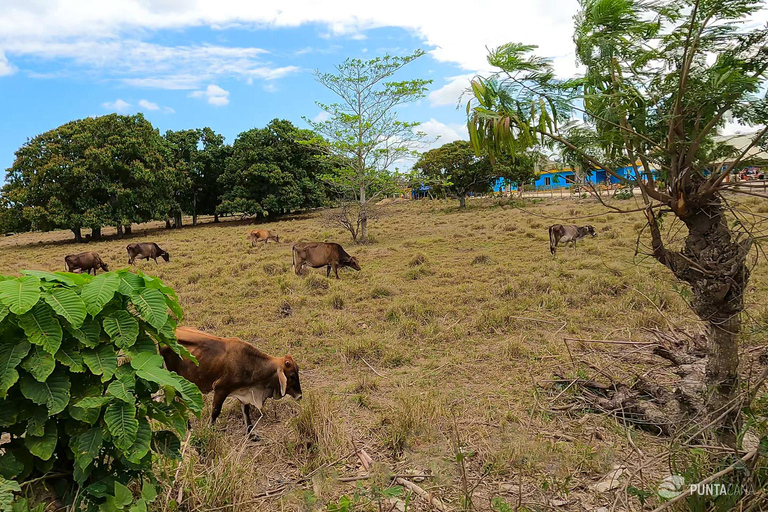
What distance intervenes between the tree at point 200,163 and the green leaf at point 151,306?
36.9 m

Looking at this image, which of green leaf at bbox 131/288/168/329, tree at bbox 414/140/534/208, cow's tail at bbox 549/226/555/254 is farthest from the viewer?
tree at bbox 414/140/534/208

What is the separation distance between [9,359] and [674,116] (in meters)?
4.13

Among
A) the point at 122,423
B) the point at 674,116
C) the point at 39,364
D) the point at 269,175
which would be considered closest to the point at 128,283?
the point at 39,364

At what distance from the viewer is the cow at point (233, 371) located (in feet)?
14.8

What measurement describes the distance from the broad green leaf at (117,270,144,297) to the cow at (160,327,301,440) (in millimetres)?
1746

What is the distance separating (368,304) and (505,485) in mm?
6513

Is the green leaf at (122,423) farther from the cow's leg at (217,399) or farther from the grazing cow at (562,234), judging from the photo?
the grazing cow at (562,234)

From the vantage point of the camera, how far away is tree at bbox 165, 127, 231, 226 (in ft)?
124

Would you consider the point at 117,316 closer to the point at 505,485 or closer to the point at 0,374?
the point at 0,374

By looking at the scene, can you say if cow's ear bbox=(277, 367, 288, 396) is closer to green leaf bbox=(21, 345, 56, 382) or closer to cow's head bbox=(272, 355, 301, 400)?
cow's head bbox=(272, 355, 301, 400)

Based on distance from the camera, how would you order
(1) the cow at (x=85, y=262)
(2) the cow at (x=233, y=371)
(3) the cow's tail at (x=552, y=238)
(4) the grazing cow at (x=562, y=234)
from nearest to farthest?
(2) the cow at (x=233, y=371) → (3) the cow's tail at (x=552, y=238) → (4) the grazing cow at (x=562, y=234) → (1) the cow at (x=85, y=262)

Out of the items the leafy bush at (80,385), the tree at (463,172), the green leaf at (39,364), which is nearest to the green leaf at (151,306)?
the leafy bush at (80,385)

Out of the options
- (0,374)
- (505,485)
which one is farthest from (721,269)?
(0,374)

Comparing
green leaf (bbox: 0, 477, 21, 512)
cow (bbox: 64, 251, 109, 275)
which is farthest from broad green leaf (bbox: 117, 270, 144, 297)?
cow (bbox: 64, 251, 109, 275)
